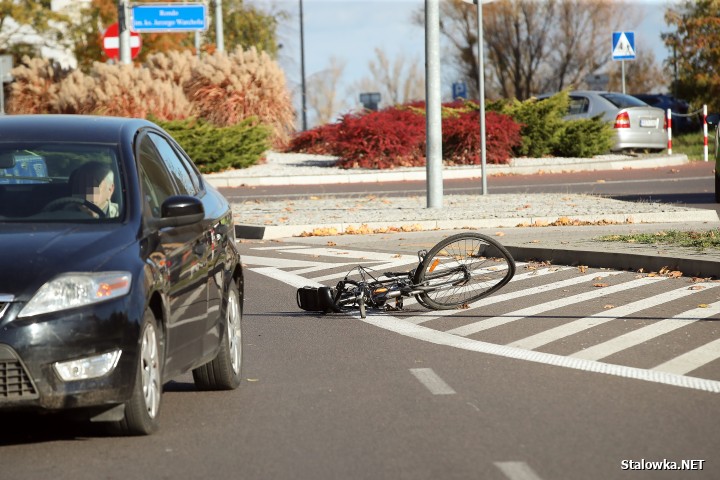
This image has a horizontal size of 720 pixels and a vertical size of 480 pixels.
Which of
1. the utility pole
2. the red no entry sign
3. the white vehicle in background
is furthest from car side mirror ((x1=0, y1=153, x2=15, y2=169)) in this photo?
the red no entry sign

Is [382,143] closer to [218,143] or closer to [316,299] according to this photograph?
[218,143]

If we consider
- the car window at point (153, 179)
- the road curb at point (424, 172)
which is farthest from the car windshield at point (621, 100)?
the car window at point (153, 179)

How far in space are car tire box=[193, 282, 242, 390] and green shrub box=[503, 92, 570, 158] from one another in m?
25.1

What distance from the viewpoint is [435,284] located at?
10.8 meters

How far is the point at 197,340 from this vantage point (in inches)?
279

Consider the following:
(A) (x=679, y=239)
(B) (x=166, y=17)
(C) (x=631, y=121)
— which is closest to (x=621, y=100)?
(C) (x=631, y=121)

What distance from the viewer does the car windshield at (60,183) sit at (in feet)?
22.2

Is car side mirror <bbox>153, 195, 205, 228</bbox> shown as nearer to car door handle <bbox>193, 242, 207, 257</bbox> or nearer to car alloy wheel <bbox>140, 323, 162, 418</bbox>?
car door handle <bbox>193, 242, 207, 257</bbox>

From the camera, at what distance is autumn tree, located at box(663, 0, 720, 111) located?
142 ft

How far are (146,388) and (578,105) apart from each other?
29775 millimetres

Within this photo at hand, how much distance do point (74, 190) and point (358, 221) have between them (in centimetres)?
1121

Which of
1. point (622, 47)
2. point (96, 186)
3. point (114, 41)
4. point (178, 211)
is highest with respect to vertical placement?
point (114, 41)

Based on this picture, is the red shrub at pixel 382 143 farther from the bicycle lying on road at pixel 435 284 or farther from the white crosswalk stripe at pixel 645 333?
the white crosswalk stripe at pixel 645 333

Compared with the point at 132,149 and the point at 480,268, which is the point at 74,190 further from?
the point at 480,268
